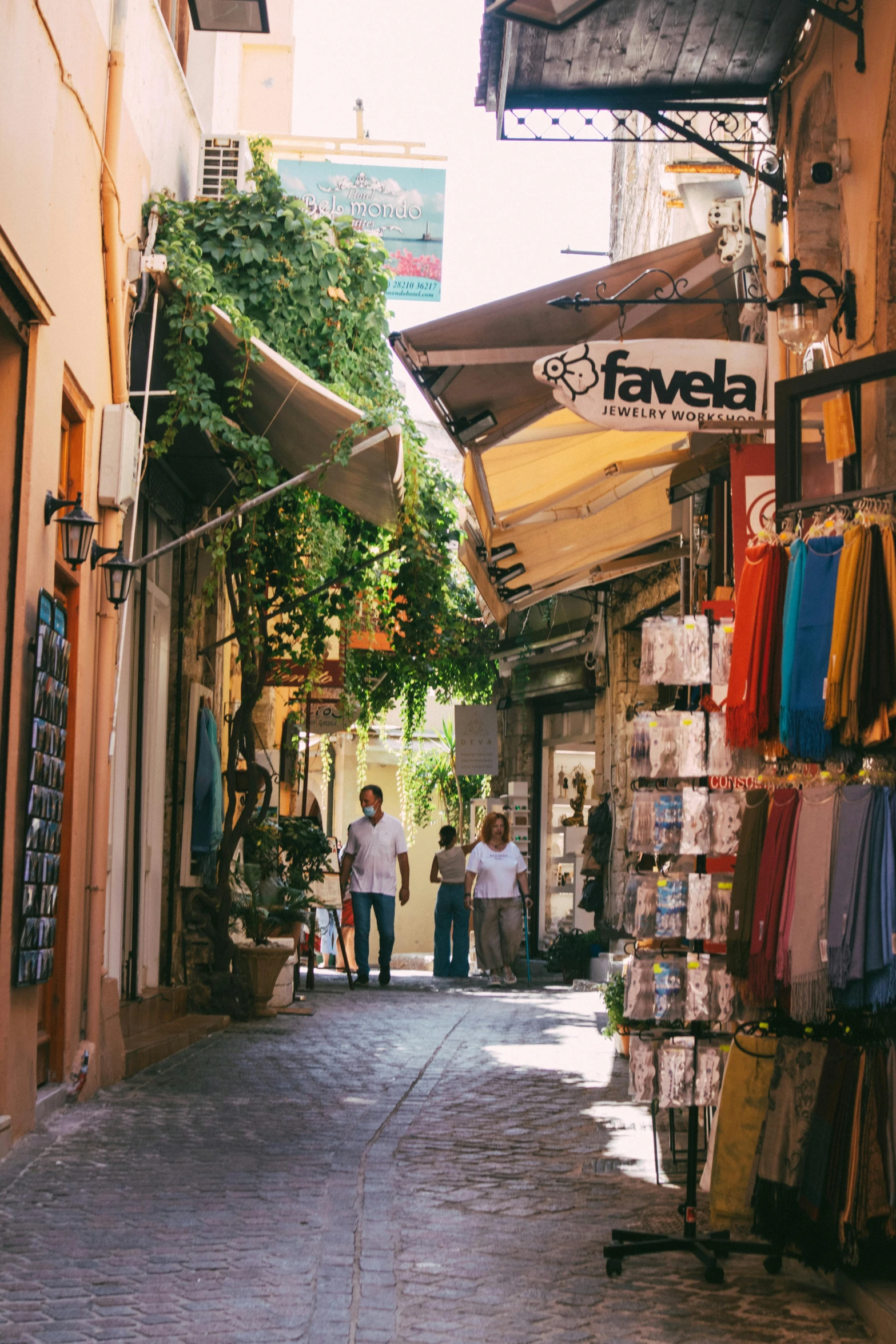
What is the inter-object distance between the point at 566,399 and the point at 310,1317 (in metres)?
3.92

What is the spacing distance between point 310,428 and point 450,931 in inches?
326

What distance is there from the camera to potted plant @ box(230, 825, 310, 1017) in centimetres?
1132

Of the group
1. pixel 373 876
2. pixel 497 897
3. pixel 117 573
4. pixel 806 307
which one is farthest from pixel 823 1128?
pixel 497 897

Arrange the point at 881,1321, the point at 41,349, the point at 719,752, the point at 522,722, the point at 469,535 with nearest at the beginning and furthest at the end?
1. the point at 881,1321
2. the point at 719,752
3. the point at 41,349
4. the point at 469,535
5. the point at 522,722

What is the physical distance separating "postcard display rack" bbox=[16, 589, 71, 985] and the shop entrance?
1070 centimetres

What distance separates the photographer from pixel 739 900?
15.3 feet

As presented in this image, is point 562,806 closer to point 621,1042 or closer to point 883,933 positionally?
point 621,1042

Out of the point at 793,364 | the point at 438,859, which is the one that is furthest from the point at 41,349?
the point at 438,859

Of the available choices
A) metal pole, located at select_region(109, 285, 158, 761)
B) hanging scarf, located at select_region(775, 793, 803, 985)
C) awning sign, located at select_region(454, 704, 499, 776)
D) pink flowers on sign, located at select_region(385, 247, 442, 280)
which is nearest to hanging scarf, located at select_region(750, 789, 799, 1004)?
hanging scarf, located at select_region(775, 793, 803, 985)

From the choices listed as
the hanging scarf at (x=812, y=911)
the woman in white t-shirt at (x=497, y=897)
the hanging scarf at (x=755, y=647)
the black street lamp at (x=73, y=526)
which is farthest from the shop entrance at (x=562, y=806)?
the hanging scarf at (x=812, y=911)

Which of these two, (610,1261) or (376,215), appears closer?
(610,1261)

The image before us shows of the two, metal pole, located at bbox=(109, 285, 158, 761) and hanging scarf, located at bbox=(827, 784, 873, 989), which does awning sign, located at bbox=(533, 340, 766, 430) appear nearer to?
hanging scarf, located at bbox=(827, 784, 873, 989)

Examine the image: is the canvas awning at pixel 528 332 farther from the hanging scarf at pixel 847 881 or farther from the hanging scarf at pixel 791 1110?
the hanging scarf at pixel 791 1110

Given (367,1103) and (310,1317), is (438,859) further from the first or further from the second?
(310,1317)
